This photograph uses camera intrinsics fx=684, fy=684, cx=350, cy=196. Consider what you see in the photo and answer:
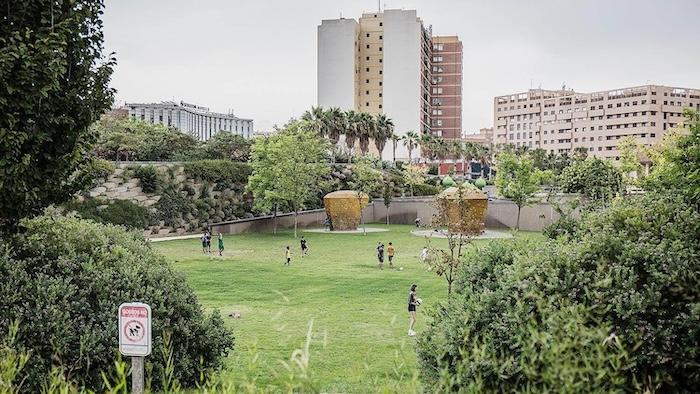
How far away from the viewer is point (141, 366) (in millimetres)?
6246

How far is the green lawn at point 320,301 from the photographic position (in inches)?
494

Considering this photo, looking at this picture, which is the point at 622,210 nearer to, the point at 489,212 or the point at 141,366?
the point at 141,366

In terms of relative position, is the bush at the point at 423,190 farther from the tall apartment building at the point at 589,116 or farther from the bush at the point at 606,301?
the bush at the point at 606,301

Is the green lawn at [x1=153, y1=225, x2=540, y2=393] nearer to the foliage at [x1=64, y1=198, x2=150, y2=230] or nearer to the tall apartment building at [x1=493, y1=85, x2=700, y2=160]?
the foliage at [x1=64, y1=198, x2=150, y2=230]

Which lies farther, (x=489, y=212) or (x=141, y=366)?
(x=489, y=212)

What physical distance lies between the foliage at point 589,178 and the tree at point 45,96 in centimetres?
4376

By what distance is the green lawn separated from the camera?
12555mm

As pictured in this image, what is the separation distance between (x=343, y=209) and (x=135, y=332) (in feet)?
142

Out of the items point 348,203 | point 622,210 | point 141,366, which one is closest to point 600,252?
point 622,210

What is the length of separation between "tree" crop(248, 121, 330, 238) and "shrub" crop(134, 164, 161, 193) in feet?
21.0

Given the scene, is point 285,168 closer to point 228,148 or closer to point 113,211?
point 113,211

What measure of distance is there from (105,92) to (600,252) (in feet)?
22.5

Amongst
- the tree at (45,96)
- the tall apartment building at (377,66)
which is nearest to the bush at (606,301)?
the tree at (45,96)

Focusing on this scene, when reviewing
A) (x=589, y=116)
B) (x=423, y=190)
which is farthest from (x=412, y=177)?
(x=589, y=116)
